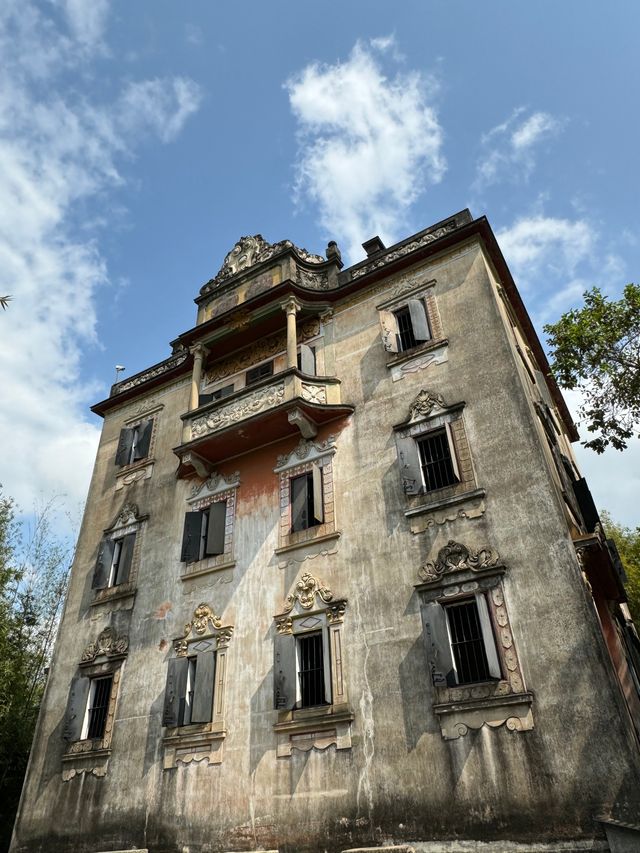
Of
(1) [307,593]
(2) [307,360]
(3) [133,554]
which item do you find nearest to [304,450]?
(2) [307,360]

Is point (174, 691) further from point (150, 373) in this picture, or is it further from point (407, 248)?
point (407, 248)

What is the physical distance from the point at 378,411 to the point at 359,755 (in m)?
7.36

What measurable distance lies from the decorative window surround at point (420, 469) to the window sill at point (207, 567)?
493 centimetres

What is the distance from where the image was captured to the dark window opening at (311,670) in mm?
12031

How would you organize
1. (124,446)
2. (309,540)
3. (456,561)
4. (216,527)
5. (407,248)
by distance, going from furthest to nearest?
(124,446)
(407,248)
(216,527)
(309,540)
(456,561)

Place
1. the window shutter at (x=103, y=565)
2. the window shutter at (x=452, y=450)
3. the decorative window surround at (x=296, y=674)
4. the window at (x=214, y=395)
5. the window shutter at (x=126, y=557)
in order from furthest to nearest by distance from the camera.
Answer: the window at (x=214, y=395), the window shutter at (x=103, y=565), the window shutter at (x=126, y=557), the window shutter at (x=452, y=450), the decorative window surround at (x=296, y=674)

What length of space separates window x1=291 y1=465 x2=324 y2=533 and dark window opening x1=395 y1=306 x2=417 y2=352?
3.85m

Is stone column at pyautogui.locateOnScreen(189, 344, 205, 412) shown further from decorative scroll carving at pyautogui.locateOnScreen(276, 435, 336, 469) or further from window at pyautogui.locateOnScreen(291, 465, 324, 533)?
window at pyautogui.locateOnScreen(291, 465, 324, 533)

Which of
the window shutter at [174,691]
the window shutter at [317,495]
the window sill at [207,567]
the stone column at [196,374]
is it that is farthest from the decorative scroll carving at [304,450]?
the window shutter at [174,691]

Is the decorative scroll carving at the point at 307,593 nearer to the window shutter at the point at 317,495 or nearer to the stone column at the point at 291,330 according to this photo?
the window shutter at the point at 317,495

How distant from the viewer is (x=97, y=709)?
15359 mm

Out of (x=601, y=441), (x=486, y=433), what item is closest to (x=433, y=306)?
(x=486, y=433)

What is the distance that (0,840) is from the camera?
17.8 m

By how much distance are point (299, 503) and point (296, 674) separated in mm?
3887
